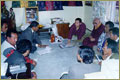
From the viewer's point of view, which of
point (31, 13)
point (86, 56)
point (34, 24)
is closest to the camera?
point (86, 56)

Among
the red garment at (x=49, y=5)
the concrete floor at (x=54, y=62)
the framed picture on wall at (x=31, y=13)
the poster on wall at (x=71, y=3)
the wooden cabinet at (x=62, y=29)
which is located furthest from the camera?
the poster on wall at (x=71, y=3)

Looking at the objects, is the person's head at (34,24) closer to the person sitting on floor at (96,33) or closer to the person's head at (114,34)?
the person sitting on floor at (96,33)

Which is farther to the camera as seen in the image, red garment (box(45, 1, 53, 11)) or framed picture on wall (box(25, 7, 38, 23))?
red garment (box(45, 1, 53, 11))

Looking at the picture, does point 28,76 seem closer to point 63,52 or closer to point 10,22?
point 63,52

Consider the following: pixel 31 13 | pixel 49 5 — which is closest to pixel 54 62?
pixel 31 13

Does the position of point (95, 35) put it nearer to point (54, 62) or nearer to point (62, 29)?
point (54, 62)

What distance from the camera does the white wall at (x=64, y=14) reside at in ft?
18.9

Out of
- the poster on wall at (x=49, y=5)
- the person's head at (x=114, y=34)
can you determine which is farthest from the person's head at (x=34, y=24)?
the poster on wall at (x=49, y=5)

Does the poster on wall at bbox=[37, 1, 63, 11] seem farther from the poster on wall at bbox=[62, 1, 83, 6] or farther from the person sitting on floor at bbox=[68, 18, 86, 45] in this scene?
the person sitting on floor at bbox=[68, 18, 86, 45]

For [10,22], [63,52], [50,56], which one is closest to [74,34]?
[63,52]

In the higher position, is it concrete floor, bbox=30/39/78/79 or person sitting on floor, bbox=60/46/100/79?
person sitting on floor, bbox=60/46/100/79

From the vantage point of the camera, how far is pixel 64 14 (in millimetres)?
6156

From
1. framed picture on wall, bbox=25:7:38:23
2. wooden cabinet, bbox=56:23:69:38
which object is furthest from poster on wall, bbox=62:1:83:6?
wooden cabinet, bbox=56:23:69:38

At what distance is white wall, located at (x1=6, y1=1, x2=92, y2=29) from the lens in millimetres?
5758
